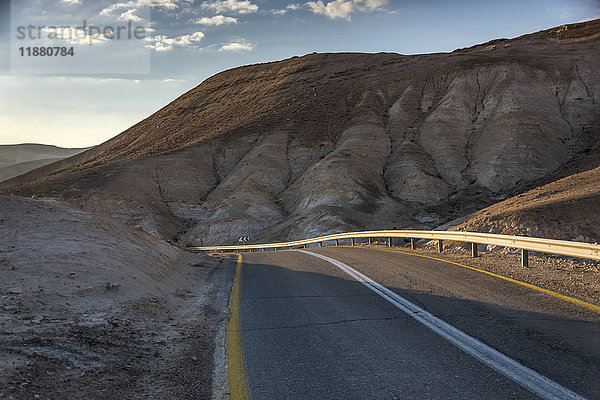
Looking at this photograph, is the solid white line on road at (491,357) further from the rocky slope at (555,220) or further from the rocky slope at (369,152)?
the rocky slope at (369,152)

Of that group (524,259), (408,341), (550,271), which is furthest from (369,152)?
(408,341)

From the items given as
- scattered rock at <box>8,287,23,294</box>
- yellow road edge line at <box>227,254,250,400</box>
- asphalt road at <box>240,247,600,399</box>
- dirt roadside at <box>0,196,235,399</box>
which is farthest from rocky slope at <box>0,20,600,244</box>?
scattered rock at <box>8,287,23,294</box>

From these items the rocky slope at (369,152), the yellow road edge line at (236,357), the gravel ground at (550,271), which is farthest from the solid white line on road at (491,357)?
the rocky slope at (369,152)

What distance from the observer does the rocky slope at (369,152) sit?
156 ft

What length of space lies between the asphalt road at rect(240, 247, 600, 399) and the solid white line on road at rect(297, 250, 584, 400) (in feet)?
0.24

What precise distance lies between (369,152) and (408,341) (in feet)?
170

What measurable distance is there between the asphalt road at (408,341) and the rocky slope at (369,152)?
31.8 metres

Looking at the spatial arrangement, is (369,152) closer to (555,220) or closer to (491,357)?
(555,220)

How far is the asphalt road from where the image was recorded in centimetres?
446

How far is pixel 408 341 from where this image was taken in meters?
5.86

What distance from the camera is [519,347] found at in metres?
5.33

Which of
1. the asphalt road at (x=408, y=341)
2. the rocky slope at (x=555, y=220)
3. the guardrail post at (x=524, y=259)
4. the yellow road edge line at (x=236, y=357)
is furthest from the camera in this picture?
the rocky slope at (x=555, y=220)

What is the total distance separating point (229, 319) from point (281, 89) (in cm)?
7922

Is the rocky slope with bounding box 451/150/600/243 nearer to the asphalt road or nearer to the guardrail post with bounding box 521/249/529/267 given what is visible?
the guardrail post with bounding box 521/249/529/267
